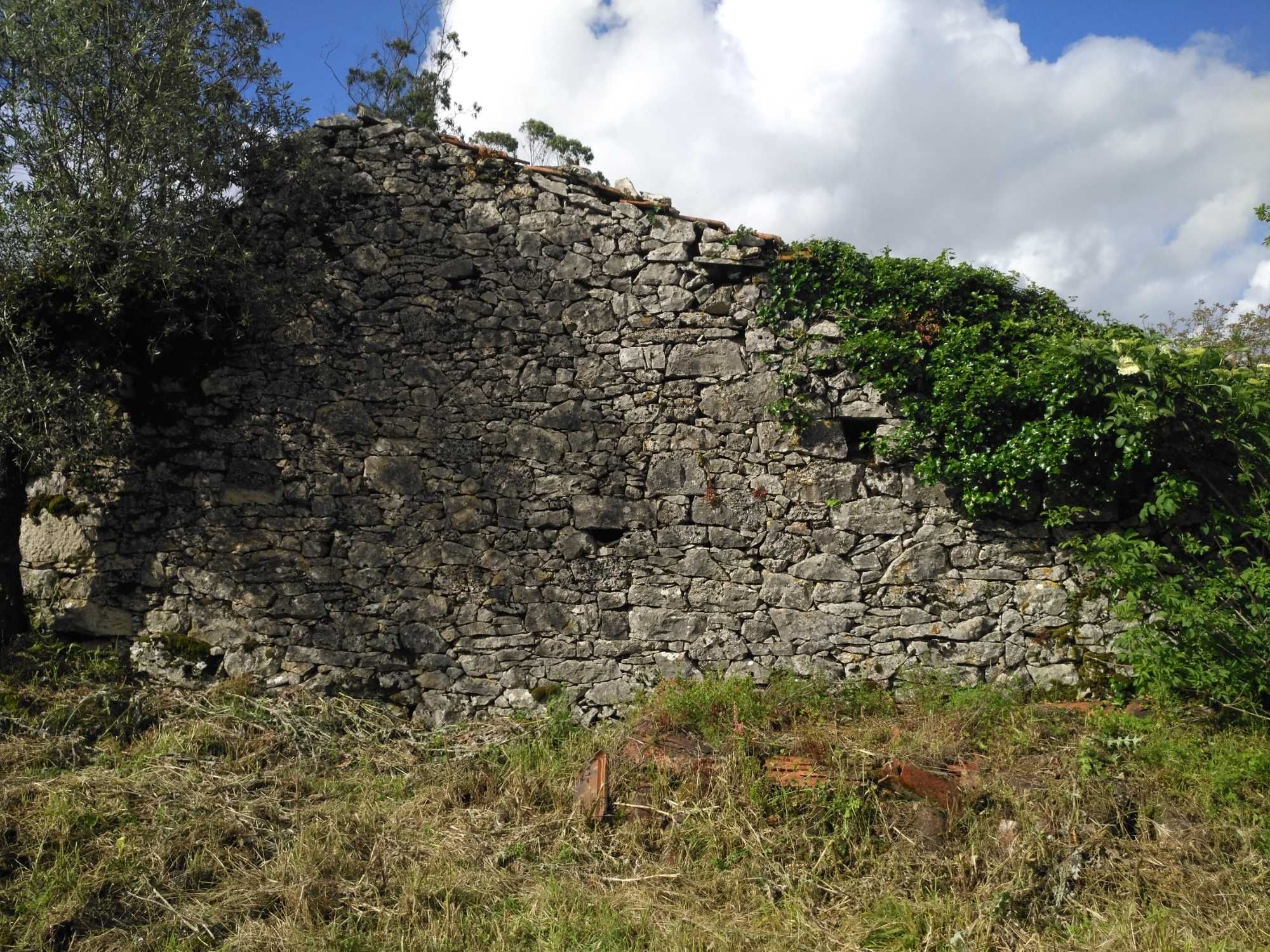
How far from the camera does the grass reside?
15.3 feet

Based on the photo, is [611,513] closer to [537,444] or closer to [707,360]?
[537,444]

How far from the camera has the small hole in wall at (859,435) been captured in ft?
23.8

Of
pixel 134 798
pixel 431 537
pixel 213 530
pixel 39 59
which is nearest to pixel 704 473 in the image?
pixel 431 537

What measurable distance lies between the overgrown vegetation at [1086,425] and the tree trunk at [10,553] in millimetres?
6455

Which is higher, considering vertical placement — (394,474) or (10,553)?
(394,474)

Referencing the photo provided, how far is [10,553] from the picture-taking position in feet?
22.7

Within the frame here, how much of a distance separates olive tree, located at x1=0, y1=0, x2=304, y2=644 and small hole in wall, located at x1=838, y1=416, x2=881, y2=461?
5.21 meters

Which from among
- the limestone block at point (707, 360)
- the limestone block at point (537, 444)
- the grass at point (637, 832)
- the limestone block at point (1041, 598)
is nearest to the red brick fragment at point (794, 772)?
the grass at point (637, 832)

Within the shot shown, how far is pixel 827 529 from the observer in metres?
7.15

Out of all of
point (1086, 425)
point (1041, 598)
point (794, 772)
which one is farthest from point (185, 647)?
point (1086, 425)

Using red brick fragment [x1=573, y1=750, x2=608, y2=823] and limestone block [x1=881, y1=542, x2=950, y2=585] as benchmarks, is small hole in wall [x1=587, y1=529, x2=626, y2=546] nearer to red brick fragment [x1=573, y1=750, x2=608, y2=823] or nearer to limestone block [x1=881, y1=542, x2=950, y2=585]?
red brick fragment [x1=573, y1=750, x2=608, y2=823]

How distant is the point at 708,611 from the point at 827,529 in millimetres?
1238

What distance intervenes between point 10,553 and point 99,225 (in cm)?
281

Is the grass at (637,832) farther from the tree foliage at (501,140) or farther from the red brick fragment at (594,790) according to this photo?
the tree foliage at (501,140)
